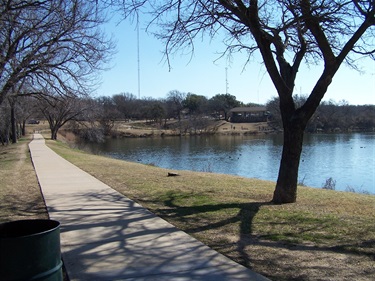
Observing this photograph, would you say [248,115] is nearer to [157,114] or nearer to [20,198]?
[157,114]

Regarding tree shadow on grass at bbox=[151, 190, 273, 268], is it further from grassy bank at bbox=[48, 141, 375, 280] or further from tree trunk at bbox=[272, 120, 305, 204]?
tree trunk at bbox=[272, 120, 305, 204]

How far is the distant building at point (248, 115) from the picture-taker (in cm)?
12925

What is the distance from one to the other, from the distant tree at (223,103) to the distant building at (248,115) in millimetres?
2772

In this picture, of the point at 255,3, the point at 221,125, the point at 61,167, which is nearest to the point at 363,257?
the point at 255,3

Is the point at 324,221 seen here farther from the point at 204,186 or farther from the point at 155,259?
the point at 204,186

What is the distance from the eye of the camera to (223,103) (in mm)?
142750

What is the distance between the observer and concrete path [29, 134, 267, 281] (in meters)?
4.59

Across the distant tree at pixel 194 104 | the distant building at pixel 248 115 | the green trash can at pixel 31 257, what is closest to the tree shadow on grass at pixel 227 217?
the green trash can at pixel 31 257

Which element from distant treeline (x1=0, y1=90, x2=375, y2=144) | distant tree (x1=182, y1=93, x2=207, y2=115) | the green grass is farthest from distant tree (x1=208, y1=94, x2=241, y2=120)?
the green grass

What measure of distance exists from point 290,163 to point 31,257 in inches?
266

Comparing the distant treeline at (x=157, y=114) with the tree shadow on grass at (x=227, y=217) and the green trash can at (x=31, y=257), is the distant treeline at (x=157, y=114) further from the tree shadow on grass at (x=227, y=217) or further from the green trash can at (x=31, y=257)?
the green trash can at (x=31, y=257)

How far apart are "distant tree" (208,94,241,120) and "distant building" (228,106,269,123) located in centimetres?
277

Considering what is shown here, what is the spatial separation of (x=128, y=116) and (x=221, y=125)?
3606 cm

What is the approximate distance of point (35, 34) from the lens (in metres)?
16.1
